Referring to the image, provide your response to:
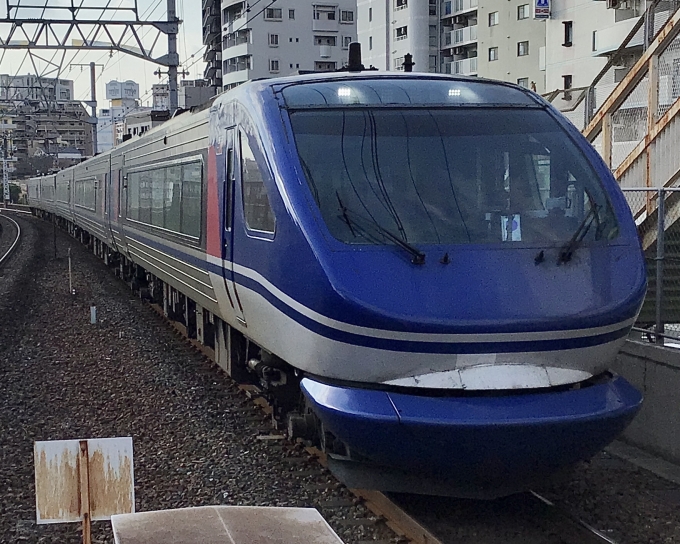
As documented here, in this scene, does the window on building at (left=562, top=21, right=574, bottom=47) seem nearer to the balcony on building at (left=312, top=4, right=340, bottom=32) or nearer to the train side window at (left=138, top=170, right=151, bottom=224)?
the train side window at (left=138, top=170, right=151, bottom=224)

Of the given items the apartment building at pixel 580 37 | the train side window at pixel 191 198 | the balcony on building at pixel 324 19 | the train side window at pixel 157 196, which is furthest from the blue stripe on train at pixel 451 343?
the balcony on building at pixel 324 19

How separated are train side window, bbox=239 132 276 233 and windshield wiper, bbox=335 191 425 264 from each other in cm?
51

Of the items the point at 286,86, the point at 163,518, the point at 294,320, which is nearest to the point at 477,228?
the point at 294,320

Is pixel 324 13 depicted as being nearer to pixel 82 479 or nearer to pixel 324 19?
pixel 324 19

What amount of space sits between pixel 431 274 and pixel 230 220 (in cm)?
224

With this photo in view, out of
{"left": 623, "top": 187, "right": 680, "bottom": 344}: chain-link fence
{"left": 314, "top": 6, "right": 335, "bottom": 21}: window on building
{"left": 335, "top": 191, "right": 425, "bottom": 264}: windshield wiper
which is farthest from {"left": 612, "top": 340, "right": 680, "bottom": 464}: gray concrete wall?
{"left": 314, "top": 6, "right": 335, "bottom": 21}: window on building

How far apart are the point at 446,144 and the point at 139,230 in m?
8.53

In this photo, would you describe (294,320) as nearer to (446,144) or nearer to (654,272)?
(446,144)

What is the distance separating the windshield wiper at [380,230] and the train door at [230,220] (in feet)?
4.87

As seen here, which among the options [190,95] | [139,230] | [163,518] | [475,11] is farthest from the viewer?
[475,11]

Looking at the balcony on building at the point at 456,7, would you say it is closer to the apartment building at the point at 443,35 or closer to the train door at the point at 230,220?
the apartment building at the point at 443,35

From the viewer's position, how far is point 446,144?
596 centimetres

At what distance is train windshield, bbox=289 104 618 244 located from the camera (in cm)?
556

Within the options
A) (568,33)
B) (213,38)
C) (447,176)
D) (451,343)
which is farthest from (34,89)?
(451,343)
